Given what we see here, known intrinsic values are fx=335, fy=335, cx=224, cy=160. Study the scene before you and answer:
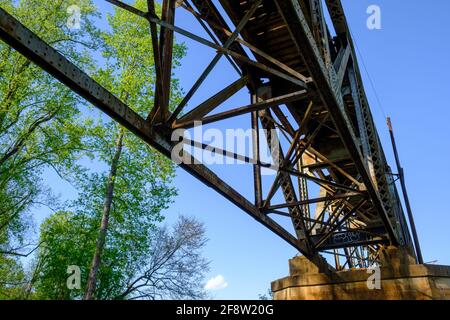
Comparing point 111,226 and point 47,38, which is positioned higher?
point 47,38

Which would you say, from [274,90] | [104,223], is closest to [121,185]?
[104,223]

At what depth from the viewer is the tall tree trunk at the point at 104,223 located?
37.2ft

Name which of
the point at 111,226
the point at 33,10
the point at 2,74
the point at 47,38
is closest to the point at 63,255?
the point at 111,226

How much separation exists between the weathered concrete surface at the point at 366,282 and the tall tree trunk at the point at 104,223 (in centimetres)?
610

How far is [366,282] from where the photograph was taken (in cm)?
898

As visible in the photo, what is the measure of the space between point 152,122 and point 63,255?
41.6ft

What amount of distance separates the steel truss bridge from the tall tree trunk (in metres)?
6.54

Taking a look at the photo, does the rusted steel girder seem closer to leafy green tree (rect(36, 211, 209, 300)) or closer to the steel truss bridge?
the steel truss bridge

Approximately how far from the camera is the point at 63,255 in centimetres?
1472

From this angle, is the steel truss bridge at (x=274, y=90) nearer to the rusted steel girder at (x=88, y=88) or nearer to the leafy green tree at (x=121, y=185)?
the rusted steel girder at (x=88, y=88)

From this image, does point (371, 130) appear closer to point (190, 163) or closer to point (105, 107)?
point (190, 163)

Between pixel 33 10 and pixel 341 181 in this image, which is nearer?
pixel 341 181

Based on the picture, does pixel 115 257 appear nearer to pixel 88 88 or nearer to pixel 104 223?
pixel 104 223
